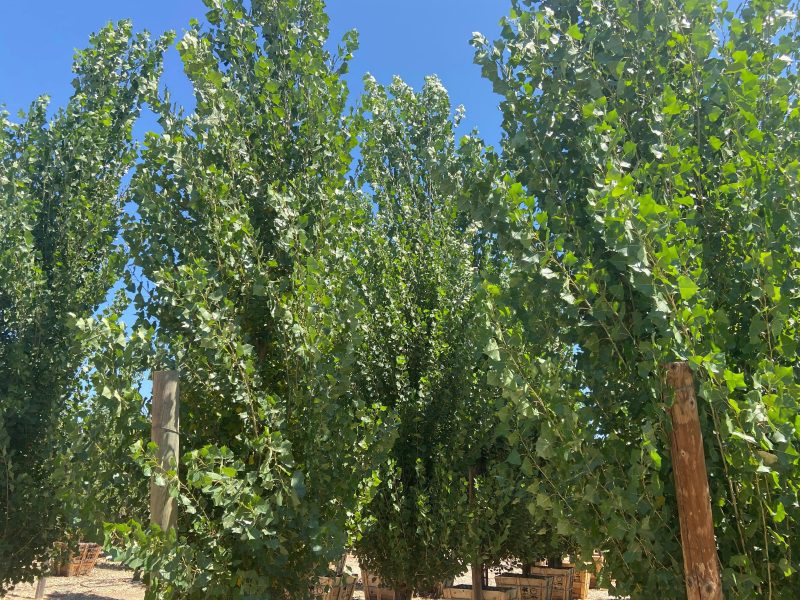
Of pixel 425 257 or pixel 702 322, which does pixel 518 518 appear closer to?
pixel 425 257

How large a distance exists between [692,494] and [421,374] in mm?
5026

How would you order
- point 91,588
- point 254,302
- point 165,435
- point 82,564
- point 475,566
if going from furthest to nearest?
point 82,564 < point 91,588 < point 475,566 < point 254,302 < point 165,435

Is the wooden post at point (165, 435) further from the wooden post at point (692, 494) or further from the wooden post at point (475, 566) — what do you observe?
the wooden post at point (475, 566)

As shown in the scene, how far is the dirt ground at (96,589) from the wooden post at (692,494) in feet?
33.0

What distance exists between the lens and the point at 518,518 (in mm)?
8375

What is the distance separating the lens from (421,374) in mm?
7695

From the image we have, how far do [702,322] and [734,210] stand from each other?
2.47 feet

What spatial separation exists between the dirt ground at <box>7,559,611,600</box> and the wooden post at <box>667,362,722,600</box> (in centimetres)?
1005

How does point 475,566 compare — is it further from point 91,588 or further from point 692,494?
point 91,588

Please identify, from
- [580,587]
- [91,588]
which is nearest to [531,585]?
[580,587]

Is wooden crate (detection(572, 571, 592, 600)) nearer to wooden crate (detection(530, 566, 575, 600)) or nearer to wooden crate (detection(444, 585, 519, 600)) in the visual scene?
wooden crate (detection(530, 566, 575, 600))

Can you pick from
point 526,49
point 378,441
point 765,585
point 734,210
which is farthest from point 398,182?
point 765,585

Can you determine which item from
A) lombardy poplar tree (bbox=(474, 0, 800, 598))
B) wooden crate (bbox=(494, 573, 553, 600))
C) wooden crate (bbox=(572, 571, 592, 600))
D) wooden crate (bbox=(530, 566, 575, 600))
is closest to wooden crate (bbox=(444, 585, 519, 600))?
wooden crate (bbox=(494, 573, 553, 600))

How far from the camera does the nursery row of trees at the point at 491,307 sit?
2.92m
